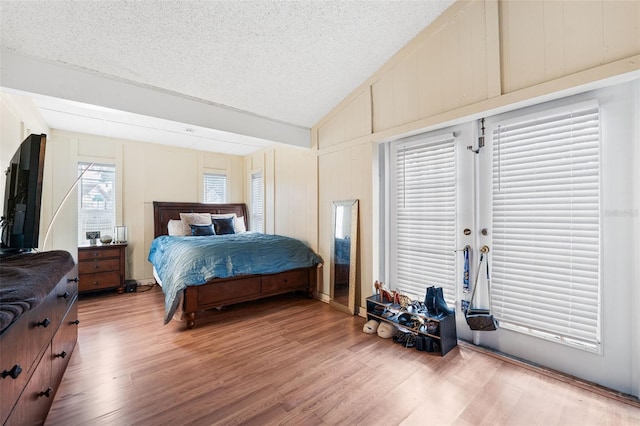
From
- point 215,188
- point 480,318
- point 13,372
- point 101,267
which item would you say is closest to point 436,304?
point 480,318

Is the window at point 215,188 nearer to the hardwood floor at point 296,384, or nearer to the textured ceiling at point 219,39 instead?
the textured ceiling at point 219,39

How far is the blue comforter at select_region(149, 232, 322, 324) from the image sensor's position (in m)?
2.86

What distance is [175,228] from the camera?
14.9ft

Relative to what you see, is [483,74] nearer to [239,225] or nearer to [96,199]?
[239,225]

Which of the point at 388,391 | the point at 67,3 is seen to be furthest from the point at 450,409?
the point at 67,3

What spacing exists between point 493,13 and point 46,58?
353cm

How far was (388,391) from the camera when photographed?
1850 millimetres

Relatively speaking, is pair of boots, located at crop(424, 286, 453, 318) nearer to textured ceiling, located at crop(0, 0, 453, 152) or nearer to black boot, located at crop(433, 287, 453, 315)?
black boot, located at crop(433, 287, 453, 315)

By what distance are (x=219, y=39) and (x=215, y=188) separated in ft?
11.7

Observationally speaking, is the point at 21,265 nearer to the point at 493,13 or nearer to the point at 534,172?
the point at 534,172

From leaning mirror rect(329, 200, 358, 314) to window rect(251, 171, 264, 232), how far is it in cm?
214

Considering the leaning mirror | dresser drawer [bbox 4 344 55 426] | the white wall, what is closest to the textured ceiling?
the white wall

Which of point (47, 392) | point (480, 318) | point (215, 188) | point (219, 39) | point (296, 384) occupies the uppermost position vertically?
point (219, 39)

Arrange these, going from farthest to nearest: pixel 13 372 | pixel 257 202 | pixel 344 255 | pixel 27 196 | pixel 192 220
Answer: pixel 257 202 < pixel 192 220 < pixel 344 255 < pixel 27 196 < pixel 13 372
